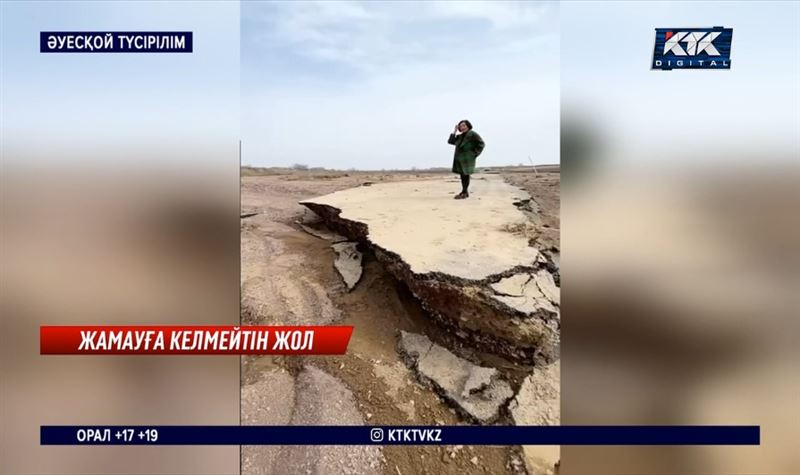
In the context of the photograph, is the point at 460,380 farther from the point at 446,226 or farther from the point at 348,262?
the point at 348,262

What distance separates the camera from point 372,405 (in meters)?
2.18

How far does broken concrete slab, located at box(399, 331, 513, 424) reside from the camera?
212 centimetres

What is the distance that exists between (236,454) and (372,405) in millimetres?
811

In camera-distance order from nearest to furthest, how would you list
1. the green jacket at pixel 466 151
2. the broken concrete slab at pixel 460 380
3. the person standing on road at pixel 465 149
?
the broken concrete slab at pixel 460 380 < the person standing on road at pixel 465 149 < the green jacket at pixel 466 151

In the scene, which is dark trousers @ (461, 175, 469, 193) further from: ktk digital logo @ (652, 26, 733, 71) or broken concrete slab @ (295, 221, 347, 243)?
ktk digital logo @ (652, 26, 733, 71)

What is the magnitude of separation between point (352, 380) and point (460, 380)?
71 centimetres

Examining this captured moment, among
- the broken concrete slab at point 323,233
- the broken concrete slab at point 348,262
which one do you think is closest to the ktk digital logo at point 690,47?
the broken concrete slab at point 348,262

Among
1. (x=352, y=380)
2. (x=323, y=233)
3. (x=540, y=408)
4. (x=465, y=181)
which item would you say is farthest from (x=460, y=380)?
(x=323, y=233)

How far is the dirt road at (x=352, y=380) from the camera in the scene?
1990 millimetres

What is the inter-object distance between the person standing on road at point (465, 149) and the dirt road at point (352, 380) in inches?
32.1

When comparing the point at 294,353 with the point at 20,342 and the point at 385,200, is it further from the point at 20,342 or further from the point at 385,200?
the point at 385,200

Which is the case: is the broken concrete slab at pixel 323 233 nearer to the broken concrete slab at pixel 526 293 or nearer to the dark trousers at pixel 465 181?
the dark trousers at pixel 465 181

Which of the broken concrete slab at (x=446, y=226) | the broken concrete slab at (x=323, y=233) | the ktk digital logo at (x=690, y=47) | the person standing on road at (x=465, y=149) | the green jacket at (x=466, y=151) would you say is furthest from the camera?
the broken concrete slab at (x=323, y=233)

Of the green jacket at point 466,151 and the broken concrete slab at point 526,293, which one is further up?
the green jacket at point 466,151
